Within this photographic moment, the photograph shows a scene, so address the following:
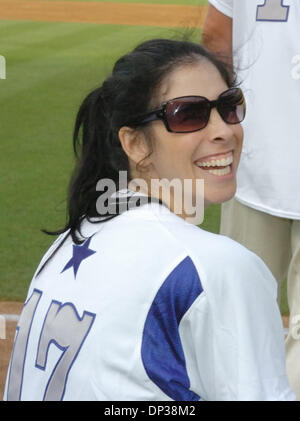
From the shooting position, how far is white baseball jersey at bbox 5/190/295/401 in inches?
68.6

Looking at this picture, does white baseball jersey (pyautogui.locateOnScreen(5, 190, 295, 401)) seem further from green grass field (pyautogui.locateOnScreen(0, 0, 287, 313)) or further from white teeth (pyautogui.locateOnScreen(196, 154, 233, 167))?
green grass field (pyautogui.locateOnScreen(0, 0, 287, 313))

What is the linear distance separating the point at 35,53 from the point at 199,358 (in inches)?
472

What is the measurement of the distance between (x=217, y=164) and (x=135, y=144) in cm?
21

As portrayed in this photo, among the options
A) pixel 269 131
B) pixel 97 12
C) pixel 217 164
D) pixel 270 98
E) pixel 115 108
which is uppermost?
pixel 115 108

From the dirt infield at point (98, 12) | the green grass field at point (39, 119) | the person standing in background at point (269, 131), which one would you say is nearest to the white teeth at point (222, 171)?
the green grass field at point (39, 119)

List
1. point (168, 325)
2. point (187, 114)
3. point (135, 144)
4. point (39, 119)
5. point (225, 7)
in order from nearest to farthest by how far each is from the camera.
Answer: point (168, 325) < point (187, 114) < point (135, 144) < point (225, 7) < point (39, 119)

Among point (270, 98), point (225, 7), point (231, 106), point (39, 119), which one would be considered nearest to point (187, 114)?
point (231, 106)

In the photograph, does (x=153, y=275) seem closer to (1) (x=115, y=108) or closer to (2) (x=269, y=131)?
(1) (x=115, y=108)

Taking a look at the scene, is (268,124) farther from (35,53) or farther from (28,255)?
(35,53)

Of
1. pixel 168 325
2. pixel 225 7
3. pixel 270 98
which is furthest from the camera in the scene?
pixel 225 7

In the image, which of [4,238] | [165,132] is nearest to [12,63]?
[4,238]

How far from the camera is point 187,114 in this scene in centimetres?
199

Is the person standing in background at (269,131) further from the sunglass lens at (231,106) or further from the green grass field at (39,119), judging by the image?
the sunglass lens at (231,106)

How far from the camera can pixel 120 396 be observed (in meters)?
1.75
